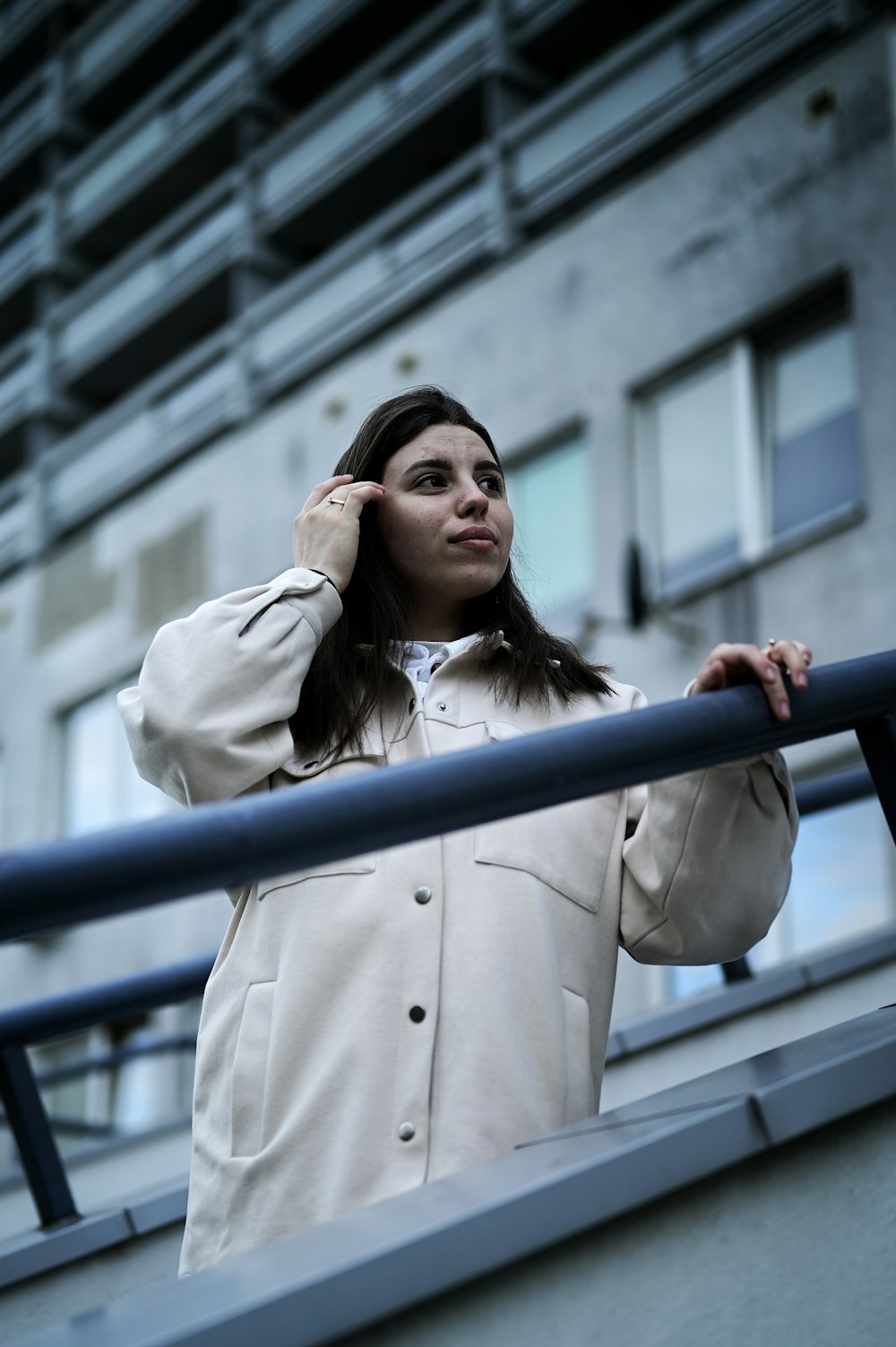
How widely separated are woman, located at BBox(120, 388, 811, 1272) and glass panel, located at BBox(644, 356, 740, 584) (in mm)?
8240

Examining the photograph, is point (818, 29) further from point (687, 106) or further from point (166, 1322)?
point (166, 1322)

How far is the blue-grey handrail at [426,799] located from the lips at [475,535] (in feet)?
2.58

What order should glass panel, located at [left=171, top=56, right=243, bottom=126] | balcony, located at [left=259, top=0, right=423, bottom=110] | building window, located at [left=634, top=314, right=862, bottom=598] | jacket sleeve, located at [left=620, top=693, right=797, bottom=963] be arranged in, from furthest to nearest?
1. glass panel, located at [left=171, top=56, right=243, bottom=126]
2. balcony, located at [left=259, top=0, right=423, bottom=110]
3. building window, located at [left=634, top=314, right=862, bottom=598]
4. jacket sleeve, located at [left=620, top=693, right=797, bottom=963]

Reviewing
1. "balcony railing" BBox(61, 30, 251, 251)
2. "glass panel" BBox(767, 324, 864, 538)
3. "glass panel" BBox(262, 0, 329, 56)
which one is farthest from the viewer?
"balcony railing" BBox(61, 30, 251, 251)

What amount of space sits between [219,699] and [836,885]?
719 cm

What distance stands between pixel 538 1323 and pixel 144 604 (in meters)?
14.5

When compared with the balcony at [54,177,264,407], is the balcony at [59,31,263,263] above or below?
above

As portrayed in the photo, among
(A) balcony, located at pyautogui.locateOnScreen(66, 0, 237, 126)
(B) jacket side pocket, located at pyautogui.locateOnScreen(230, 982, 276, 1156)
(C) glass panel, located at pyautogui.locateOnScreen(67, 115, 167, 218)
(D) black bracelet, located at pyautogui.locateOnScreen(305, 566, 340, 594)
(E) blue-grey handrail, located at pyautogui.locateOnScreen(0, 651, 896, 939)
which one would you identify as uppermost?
(A) balcony, located at pyautogui.locateOnScreen(66, 0, 237, 126)

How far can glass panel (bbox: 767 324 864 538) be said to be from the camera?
10047mm

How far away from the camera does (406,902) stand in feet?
7.22

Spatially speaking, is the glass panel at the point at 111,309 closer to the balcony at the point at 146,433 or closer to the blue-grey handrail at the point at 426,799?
the balcony at the point at 146,433

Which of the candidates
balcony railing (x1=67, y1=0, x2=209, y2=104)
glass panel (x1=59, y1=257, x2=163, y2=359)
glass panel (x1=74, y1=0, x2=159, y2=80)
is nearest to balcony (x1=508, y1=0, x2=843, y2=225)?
glass panel (x1=59, y1=257, x2=163, y2=359)

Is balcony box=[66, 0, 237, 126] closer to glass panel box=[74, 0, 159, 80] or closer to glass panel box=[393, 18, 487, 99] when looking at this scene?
glass panel box=[74, 0, 159, 80]

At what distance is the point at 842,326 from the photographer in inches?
408
